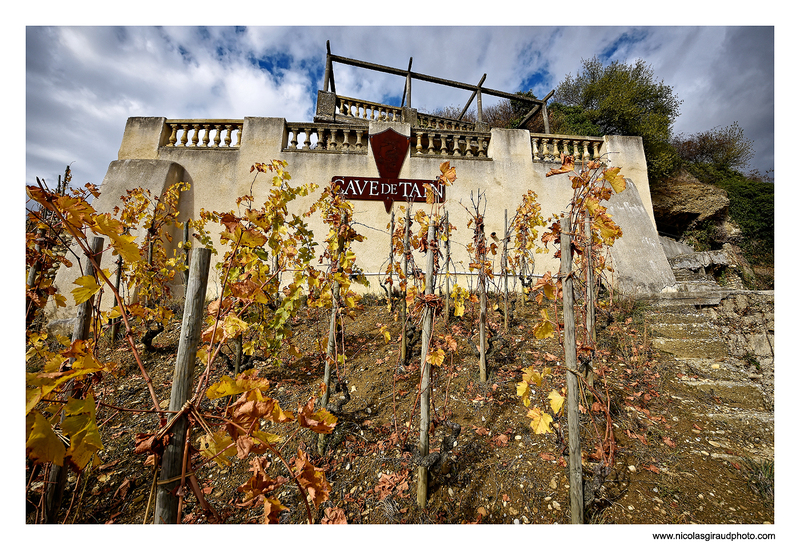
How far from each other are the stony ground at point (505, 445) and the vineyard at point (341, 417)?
0.05 ft

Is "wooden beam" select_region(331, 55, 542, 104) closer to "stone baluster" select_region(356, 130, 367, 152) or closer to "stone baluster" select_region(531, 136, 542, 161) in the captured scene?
"stone baluster" select_region(531, 136, 542, 161)

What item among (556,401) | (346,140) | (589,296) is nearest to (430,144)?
(346,140)

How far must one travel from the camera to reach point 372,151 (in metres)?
6.31

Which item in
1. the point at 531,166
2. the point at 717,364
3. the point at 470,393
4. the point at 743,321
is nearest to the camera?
the point at 470,393

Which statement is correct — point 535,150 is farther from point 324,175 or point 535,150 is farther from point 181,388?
point 181,388

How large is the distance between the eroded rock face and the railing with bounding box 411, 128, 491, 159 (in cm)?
602

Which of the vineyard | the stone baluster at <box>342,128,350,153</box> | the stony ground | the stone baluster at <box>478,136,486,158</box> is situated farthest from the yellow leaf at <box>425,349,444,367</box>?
the stone baluster at <box>478,136,486,158</box>

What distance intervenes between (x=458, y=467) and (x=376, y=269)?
14.6 feet

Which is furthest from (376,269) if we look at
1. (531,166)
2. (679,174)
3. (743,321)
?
(679,174)

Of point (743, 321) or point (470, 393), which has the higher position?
point (743, 321)

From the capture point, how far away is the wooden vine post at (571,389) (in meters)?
1.58

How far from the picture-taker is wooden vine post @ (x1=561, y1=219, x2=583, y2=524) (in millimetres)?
1576

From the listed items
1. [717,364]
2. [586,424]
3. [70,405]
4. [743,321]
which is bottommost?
[586,424]

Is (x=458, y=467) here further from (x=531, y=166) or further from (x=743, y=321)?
(x=531, y=166)
